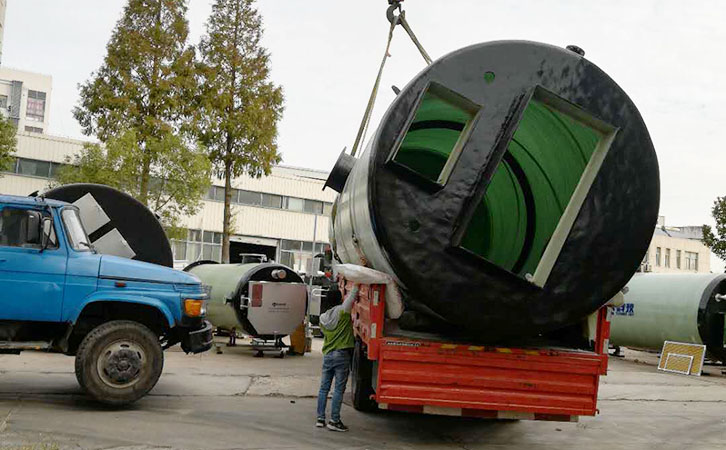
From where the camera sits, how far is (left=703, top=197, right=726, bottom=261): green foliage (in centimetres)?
3278

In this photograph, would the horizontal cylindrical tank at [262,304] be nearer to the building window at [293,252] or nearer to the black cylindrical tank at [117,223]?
the black cylindrical tank at [117,223]

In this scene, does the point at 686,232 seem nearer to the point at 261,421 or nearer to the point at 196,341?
the point at 196,341

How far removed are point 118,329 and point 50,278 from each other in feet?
3.03

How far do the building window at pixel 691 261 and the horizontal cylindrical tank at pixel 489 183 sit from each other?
75.1m

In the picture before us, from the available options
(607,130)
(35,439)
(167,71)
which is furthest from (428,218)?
(167,71)

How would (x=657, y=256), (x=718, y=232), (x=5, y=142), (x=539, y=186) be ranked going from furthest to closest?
(x=657, y=256), (x=718, y=232), (x=5, y=142), (x=539, y=186)

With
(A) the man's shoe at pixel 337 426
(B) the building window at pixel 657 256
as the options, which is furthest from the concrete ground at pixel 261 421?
(B) the building window at pixel 657 256

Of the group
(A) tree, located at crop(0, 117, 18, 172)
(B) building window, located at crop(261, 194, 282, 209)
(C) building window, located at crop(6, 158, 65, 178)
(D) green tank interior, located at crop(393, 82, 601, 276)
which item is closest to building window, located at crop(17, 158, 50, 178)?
(C) building window, located at crop(6, 158, 65, 178)

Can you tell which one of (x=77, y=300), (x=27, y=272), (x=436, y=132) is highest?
(x=436, y=132)

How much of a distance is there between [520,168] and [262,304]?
756 centimetres

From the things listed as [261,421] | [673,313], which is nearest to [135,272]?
[261,421]

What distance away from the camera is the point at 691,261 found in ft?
247

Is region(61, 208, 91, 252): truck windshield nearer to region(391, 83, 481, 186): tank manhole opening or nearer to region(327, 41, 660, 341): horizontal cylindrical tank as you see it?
region(327, 41, 660, 341): horizontal cylindrical tank

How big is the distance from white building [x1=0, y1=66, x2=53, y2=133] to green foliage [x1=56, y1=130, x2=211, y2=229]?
155 feet
